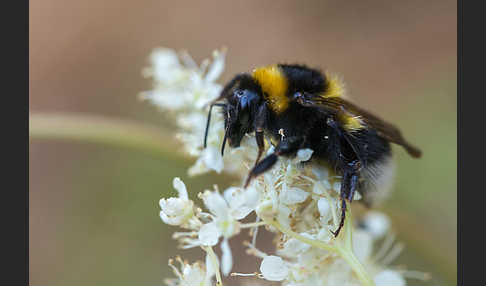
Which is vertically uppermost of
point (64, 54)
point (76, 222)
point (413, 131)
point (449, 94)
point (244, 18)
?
point (244, 18)

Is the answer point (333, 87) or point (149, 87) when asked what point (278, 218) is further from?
point (149, 87)

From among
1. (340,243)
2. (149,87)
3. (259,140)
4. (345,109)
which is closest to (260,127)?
(259,140)

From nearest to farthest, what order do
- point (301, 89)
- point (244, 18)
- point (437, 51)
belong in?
point (301, 89) → point (437, 51) → point (244, 18)

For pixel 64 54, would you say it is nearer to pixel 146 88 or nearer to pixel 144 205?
pixel 146 88

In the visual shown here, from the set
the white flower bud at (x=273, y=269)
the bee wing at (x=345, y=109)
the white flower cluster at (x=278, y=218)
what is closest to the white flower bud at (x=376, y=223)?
the white flower cluster at (x=278, y=218)

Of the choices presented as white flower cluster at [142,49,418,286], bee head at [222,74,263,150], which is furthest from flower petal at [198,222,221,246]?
bee head at [222,74,263,150]

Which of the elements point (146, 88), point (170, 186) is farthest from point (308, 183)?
point (146, 88)

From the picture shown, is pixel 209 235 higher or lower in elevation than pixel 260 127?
lower
